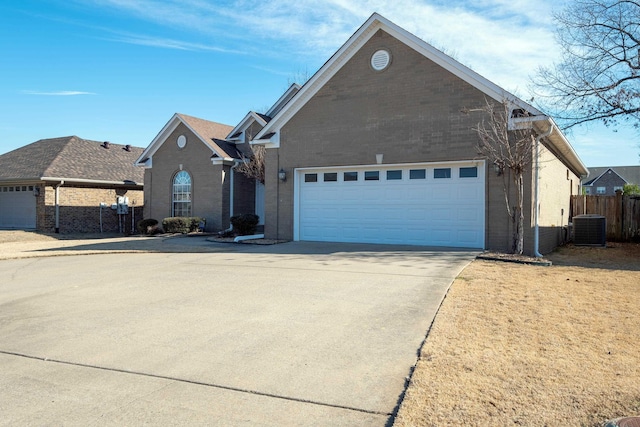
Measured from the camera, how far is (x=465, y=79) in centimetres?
1366

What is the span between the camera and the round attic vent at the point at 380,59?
14.9 m

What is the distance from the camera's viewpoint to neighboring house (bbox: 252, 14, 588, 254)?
13602mm

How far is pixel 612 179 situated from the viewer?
6153 cm

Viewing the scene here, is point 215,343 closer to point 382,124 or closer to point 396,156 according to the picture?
point 396,156

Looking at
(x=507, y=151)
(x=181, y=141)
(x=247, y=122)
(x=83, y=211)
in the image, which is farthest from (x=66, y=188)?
(x=507, y=151)

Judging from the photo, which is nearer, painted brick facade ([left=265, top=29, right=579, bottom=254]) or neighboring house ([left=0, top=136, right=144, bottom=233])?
painted brick facade ([left=265, top=29, right=579, bottom=254])

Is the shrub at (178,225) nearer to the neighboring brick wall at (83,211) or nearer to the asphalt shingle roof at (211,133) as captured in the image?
the asphalt shingle roof at (211,133)

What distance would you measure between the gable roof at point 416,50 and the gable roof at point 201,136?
18.9ft

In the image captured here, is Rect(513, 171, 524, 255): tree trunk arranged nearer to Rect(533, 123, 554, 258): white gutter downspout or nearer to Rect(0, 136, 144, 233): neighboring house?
Rect(533, 123, 554, 258): white gutter downspout

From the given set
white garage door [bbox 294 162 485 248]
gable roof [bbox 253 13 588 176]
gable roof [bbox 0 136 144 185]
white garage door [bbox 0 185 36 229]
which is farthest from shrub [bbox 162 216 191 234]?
white garage door [bbox 0 185 36 229]

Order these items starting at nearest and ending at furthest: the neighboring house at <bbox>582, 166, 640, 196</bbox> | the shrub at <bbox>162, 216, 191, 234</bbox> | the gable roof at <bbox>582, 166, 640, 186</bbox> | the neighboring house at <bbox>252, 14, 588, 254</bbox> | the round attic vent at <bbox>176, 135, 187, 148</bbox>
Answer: the neighboring house at <bbox>252, 14, 588, 254</bbox>, the shrub at <bbox>162, 216, 191, 234</bbox>, the round attic vent at <bbox>176, 135, 187, 148</bbox>, the neighboring house at <bbox>582, 166, 640, 196</bbox>, the gable roof at <bbox>582, 166, 640, 186</bbox>

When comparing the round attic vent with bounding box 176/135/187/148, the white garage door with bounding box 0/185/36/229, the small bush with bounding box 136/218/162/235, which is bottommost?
the small bush with bounding box 136/218/162/235

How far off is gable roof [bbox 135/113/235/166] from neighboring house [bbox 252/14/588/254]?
18.9ft

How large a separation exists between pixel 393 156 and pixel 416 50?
327 cm
